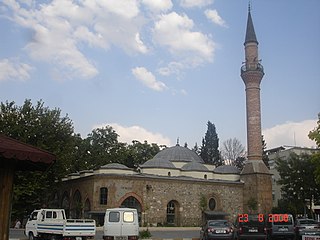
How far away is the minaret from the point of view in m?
39.3

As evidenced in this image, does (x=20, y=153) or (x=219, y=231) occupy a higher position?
(x=20, y=153)

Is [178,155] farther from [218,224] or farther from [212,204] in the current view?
[218,224]

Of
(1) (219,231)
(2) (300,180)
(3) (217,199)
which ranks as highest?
(2) (300,180)

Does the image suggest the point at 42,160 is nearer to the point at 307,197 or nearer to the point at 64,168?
the point at 64,168

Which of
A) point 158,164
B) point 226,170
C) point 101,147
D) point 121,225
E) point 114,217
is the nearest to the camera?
point 121,225

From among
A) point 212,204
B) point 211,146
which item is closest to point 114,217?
point 212,204

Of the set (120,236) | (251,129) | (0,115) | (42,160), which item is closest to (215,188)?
(251,129)

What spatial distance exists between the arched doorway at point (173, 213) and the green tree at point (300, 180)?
9.83 meters

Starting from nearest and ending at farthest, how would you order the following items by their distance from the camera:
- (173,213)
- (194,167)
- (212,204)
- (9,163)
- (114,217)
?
(9,163) < (114,217) < (173,213) < (212,204) < (194,167)

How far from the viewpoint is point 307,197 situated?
1405 inches

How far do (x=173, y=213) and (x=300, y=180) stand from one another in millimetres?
11722

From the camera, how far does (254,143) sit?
3931 cm

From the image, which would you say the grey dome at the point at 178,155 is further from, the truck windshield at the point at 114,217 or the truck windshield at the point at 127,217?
the truck windshield at the point at 114,217

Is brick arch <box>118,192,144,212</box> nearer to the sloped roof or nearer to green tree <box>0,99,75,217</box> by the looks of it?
green tree <box>0,99,75,217</box>
